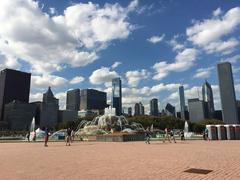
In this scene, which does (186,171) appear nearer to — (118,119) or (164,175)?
(164,175)

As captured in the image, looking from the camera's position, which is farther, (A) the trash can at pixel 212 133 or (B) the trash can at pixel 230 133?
(A) the trash can at pixel 212 133

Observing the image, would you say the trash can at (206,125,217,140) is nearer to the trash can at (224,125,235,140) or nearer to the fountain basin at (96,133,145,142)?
the trash can at (224,125,235,140)

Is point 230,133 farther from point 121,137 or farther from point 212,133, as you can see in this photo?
point 121,137

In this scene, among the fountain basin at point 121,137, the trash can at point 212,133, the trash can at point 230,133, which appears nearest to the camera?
the fountain basin at point 121,137

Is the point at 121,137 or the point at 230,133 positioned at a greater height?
the point at 230,133

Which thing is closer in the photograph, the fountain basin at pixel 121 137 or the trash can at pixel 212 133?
the fountain basin at pixel 121 137

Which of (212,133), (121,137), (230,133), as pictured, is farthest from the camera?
(212,133)

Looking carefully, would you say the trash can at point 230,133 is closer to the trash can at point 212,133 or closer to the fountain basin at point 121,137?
the trash can at point 212,133

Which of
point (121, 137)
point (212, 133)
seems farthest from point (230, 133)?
point (121, 137)

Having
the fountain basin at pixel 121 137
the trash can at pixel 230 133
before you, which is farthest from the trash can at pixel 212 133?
the fountain basin at pixel 121 137

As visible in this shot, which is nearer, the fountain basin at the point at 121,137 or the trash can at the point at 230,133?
the fountain basin at the point at 121,137

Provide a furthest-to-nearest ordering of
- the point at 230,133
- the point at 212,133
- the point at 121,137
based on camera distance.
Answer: the point at 212,133 → the point at 230,133 → the point at 121,137

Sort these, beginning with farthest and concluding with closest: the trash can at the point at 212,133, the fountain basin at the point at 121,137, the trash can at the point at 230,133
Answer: the trash can at the point at 212,133, the trash can at the point at 230,133, the fountain basin at the point at 121,137

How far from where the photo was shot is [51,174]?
10.4 metres
